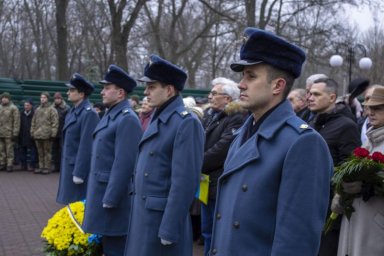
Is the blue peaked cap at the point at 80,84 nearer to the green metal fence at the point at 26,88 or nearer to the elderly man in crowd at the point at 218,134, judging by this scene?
the elderly man in crowd at the point at 218,134

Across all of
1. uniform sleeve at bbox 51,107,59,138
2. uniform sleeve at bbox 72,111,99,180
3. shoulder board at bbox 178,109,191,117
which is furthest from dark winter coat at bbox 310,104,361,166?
uniform sleeve at bbox 51,107,59,138

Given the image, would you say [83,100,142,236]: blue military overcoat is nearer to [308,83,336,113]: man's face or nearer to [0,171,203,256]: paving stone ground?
[0,171,203,256]: paving stone ground

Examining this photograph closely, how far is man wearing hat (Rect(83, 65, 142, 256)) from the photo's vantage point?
15.4 feet

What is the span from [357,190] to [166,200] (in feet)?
4.72

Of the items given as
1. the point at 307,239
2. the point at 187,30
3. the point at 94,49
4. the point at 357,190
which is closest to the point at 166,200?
the point at 357,190

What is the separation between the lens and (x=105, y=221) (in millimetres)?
4840

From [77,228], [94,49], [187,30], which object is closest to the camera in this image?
[77,228]

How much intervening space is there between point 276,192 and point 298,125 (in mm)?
345

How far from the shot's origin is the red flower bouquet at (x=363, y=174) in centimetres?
369

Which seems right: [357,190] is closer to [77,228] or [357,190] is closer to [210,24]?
[77,228]

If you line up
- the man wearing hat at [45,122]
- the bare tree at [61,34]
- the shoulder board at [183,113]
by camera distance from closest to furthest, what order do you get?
the shoulder board at [183,113]
the man wearing hat at [45,122]
the bare tree at [61,34]

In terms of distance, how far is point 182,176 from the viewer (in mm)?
3781

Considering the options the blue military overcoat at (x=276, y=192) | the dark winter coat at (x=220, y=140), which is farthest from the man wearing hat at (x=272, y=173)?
the dark winter coat at (x=220, y=140)

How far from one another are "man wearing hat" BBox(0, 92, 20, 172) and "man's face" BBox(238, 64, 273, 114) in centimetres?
1153
